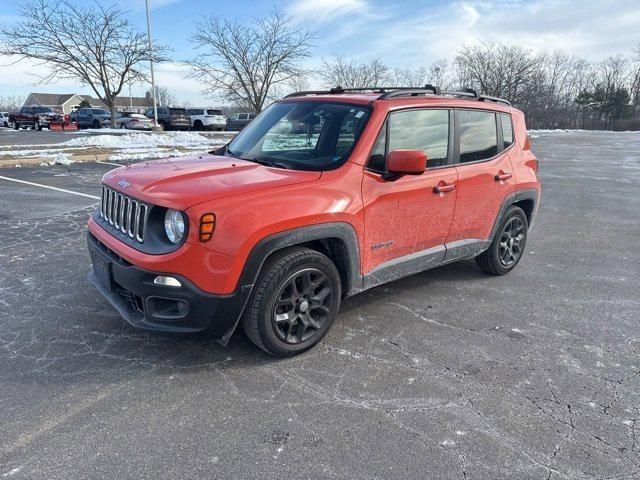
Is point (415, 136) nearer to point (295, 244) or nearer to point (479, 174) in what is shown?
point (479, 174)

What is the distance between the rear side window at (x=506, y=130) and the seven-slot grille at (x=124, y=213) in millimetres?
3563

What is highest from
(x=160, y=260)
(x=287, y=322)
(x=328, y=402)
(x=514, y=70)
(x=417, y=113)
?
(x=514, y=70)

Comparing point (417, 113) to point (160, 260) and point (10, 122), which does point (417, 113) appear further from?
point (10, 122)

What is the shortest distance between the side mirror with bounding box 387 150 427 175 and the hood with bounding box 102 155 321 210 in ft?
1.77

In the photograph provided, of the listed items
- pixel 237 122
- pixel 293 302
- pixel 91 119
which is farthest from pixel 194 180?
pixel 91 119

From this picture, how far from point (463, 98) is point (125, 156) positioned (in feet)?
40.7

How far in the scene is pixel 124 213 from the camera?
3.27 m

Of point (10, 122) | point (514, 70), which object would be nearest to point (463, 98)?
point (10, 122)

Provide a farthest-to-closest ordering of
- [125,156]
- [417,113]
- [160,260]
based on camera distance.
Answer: [125,156], [417,113], [160,260]

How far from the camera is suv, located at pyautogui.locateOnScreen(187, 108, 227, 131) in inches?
1404

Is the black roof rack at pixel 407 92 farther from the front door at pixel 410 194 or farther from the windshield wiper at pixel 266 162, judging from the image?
the windshield wiper at pixel 266 162

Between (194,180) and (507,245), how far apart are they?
3439 mm

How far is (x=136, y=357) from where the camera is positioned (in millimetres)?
3285

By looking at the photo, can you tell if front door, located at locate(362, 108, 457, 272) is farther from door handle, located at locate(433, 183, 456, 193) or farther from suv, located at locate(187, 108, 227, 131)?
suv, located at locate(187, 108, 227, 131)
